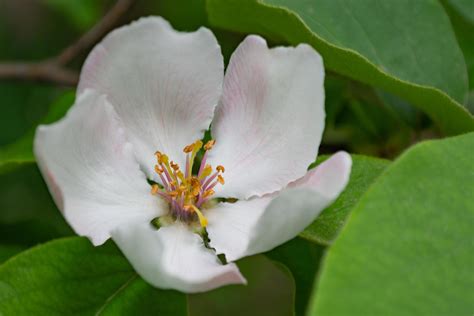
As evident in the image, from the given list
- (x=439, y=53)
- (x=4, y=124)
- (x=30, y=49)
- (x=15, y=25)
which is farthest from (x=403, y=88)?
(x=15, y=25)

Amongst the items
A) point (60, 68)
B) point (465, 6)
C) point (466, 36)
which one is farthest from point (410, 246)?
point (60, 68)

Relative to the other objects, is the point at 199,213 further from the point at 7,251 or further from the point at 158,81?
the point at 7,251

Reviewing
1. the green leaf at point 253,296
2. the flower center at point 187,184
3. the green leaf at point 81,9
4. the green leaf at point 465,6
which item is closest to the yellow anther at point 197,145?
the flower center at point 187,184

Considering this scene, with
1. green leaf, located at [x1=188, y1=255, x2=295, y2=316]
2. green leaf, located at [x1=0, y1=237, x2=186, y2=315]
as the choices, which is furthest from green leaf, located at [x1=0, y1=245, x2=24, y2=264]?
green leaf, located at [x1=188, y1=255, x2=295, y2=316]

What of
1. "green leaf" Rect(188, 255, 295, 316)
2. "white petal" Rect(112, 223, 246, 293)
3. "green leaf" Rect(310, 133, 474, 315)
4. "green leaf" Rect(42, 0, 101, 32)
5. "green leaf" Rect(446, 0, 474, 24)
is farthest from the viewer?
"green leaf" Rect(188, 255, 295, 316)

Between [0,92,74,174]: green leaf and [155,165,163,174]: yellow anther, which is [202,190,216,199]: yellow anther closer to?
[155,165,163,174]: yellow anther

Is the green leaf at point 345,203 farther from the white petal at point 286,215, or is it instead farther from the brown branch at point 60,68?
the brown branch at point 60,68
